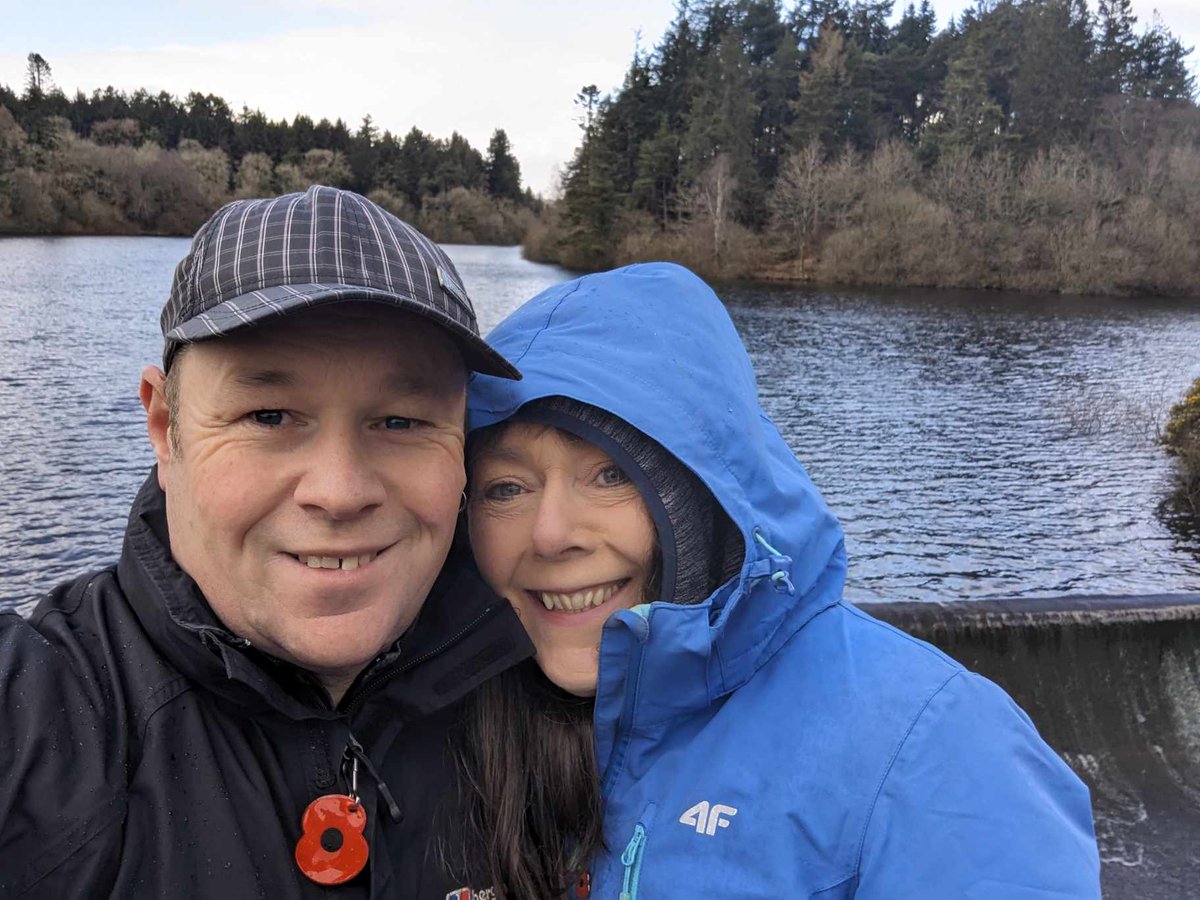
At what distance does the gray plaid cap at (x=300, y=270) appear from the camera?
1.40m

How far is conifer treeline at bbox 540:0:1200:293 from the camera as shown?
50.8m

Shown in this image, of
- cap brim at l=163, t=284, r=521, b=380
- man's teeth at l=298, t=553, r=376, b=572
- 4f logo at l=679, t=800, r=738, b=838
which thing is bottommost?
4f logo at l=679, t=800, r=738, b=838

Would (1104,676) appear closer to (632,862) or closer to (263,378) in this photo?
(632,862)

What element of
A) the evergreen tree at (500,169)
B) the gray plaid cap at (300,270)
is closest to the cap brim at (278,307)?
the gray plaid cap at (300,270)

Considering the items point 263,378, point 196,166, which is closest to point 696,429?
point 263,378

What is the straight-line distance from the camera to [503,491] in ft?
6.28

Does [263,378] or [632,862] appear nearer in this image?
[263,378]

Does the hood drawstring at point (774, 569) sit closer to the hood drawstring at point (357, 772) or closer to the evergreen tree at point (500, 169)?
the hood drawstring at point (357, 772)

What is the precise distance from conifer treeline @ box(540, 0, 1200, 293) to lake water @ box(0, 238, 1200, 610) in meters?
A: 16.4

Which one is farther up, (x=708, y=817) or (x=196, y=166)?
(x=196, y=166)

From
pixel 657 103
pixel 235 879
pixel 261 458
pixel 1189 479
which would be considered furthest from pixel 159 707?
pixel 657 103

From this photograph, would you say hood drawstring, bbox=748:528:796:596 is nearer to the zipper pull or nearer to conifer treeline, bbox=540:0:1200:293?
the zipper pull

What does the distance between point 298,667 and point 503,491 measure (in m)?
0.57

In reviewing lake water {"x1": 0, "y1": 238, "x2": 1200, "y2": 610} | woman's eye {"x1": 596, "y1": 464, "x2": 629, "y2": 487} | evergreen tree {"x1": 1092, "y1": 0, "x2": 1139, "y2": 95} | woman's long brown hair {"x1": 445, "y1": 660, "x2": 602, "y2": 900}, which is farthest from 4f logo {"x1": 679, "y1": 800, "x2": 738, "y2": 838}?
evergreen tree {"x1": 1092, "y1": 0, "x2": 1139, "y2": 95}
